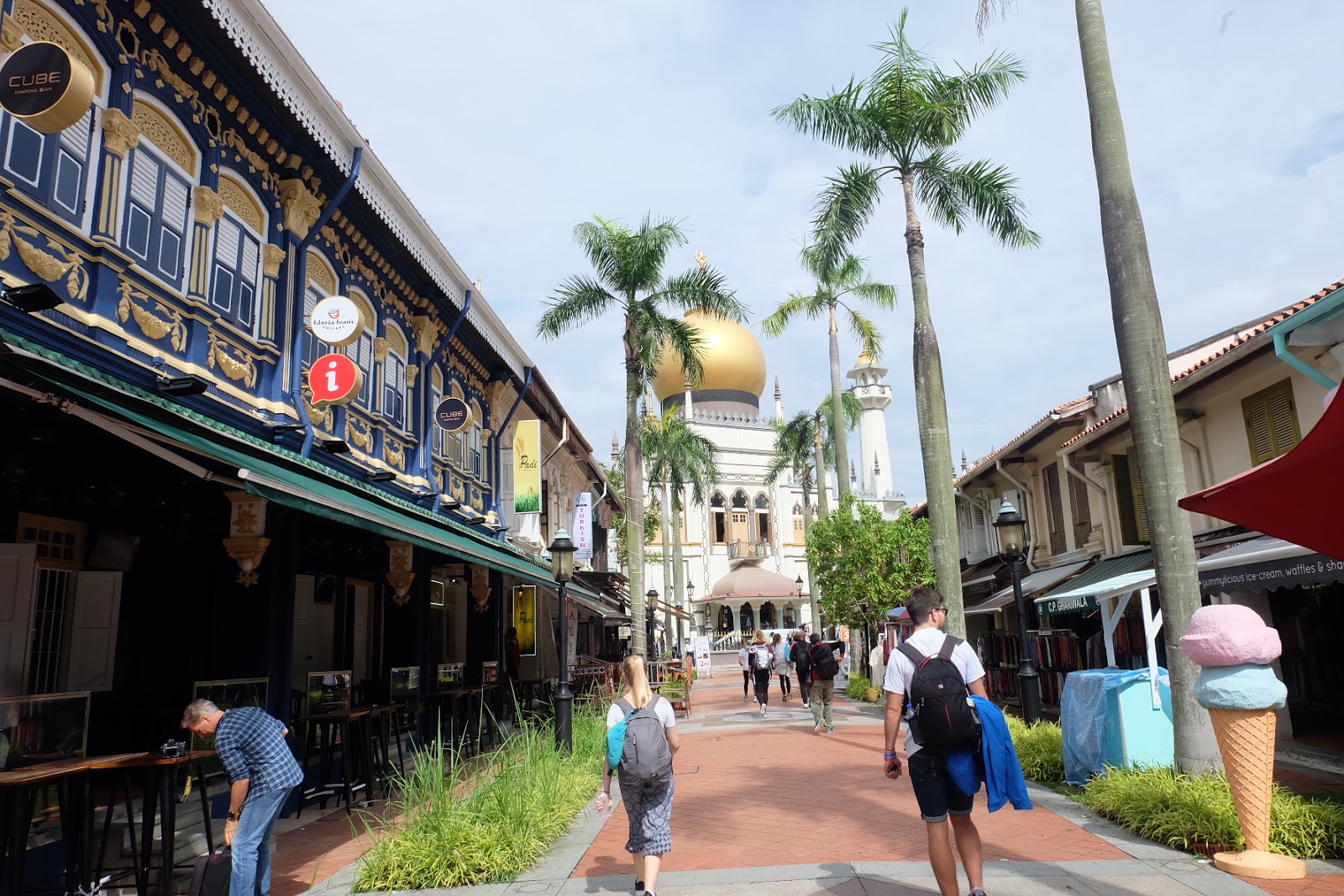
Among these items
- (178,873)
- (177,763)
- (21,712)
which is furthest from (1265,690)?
(21,712)

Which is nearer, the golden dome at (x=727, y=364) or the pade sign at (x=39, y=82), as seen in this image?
the pade sign at (x=39, y=82)

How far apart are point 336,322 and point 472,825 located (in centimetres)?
602

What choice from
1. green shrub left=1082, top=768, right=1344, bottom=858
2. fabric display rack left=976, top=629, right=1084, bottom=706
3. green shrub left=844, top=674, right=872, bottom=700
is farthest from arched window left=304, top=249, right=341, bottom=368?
green shrub left=844, top=674, right=872, bottom=700

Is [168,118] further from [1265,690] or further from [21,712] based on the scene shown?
[1265,690]

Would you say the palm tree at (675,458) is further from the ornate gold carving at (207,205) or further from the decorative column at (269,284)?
the ornate gold carving at (207,205)

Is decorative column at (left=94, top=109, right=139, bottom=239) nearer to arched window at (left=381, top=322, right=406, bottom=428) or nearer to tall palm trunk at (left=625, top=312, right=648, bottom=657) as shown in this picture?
arched window at (left=381, top=322, right=406, bottom=428)

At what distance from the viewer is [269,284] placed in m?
10.7

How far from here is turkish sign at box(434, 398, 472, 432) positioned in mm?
15133

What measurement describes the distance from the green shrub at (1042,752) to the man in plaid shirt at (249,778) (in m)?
6.88

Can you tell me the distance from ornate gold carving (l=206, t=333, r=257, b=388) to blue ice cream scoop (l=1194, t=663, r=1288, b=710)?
355 inches

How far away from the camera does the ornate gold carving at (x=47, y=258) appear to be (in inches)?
261

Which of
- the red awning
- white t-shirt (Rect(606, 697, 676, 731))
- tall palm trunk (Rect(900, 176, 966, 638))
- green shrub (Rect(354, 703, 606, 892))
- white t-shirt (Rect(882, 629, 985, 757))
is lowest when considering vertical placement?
green shrub (Rect(354, 703, 606, 892))

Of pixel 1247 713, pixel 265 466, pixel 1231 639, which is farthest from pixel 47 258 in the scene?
pixel 1247 713

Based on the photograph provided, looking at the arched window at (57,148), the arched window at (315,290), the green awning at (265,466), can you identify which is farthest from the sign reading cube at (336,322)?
the arched window at (57,148)
